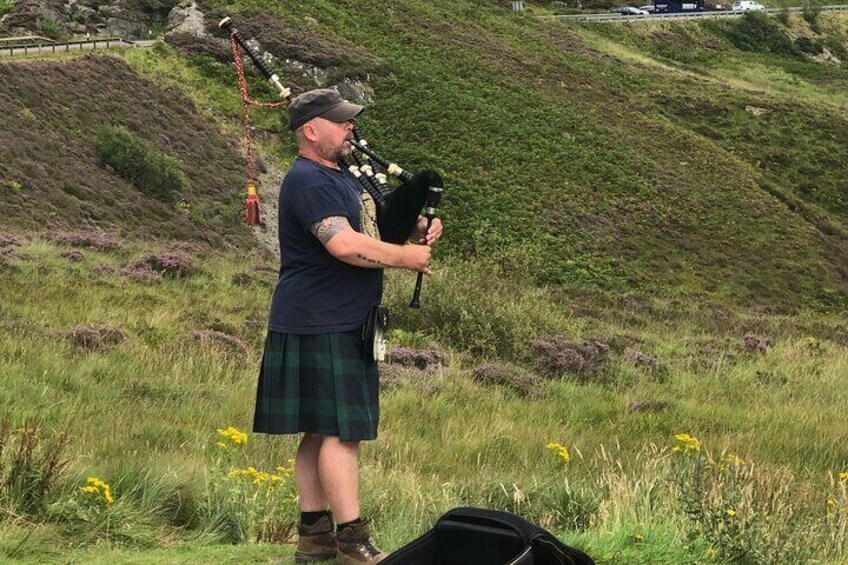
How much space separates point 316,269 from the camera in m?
3.68

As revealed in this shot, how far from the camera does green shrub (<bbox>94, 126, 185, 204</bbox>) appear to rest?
2477 cm

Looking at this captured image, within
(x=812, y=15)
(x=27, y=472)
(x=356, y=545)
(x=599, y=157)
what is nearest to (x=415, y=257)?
(x=356, y=545)

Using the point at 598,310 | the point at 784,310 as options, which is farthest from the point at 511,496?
the point at 784,310

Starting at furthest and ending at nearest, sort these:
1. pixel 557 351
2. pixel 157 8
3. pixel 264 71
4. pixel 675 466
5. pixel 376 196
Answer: pixel 157 8 → pixel 557 351 → pixel 675 466 → pixel 264 71 → pixel 376 196

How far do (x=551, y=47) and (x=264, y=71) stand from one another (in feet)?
156

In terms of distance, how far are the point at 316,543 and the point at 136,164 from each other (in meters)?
22.9

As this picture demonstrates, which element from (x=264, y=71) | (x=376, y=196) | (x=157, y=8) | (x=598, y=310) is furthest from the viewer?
(x=157, y=8)

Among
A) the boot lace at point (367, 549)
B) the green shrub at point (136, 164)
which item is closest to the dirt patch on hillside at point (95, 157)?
the green shrub at point (136, 164)

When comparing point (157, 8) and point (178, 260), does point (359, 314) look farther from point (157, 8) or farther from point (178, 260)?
point (157, 8)

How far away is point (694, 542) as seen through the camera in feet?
12.3

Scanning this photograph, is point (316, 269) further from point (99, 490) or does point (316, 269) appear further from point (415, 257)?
point (99, 490)

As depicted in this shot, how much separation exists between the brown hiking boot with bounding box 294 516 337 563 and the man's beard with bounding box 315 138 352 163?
1.54m

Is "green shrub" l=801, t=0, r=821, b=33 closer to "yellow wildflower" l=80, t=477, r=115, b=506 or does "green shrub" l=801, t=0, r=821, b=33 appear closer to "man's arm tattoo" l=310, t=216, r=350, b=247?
"man's arm tattoo" l=310, t=216, r=350, b=247

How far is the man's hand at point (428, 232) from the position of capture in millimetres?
3906
